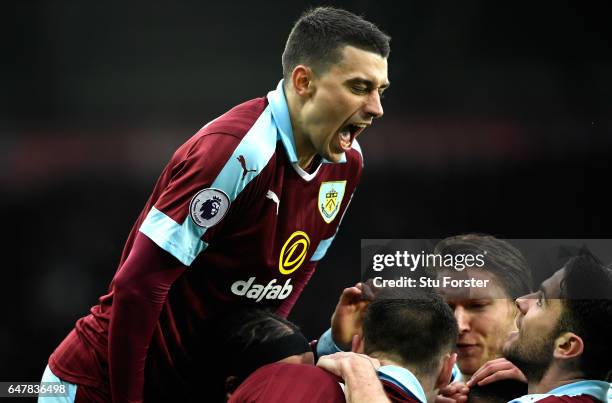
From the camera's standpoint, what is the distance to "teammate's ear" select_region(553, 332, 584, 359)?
1978mm

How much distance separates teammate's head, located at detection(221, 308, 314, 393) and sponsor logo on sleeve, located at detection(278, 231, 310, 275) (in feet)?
0.54

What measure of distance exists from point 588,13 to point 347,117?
7.26 ft

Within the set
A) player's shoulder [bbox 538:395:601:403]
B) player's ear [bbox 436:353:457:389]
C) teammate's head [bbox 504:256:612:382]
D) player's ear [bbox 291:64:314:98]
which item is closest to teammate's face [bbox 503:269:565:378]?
teammate's head [bbox 504:256:612:382]

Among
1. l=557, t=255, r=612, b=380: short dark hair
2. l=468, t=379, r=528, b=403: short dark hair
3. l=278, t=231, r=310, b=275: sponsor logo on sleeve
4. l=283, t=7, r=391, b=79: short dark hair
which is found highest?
l=283, t=7, r=391, b=79: short dark hair

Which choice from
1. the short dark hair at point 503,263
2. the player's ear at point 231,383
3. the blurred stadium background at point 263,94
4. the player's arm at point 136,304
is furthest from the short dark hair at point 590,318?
the blurred stadium background at point 263,94

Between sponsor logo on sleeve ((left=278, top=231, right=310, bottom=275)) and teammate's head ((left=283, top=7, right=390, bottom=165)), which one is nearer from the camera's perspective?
teammate's head ((left=283, top=7, right=390, bottom=165))

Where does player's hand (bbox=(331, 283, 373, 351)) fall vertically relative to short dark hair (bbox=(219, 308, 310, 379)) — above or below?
above

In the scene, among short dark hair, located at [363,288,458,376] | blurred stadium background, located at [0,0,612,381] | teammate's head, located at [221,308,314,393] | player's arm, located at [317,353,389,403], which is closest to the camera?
player's arm, located at [317,353,389,403]

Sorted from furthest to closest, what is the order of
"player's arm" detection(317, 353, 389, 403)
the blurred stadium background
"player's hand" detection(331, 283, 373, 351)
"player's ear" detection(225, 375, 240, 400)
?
the blurred stadium background
"player's hand" detection(331, 283, 373, 351)
"player's ear" detection(225, 375, 240, 400)
"player's arm" detection(317, 353, 389, 403)

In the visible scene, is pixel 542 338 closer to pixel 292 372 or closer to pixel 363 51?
pixel 292 372

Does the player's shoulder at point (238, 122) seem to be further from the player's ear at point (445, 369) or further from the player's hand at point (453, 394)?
the player's hand at point (453, 394)

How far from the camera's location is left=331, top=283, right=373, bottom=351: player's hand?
2404 millimetres

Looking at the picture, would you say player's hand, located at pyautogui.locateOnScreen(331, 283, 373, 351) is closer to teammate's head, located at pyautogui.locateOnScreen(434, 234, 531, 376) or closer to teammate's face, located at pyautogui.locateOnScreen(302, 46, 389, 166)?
teammate's head, located at pyautogui.locateOnScreen(434, 234, 531, 376)

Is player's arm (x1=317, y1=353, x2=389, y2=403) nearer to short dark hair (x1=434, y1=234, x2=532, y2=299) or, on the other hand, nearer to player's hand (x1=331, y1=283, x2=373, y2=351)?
player's hand (x1=331, y1=283, x2=373, y2=351)
